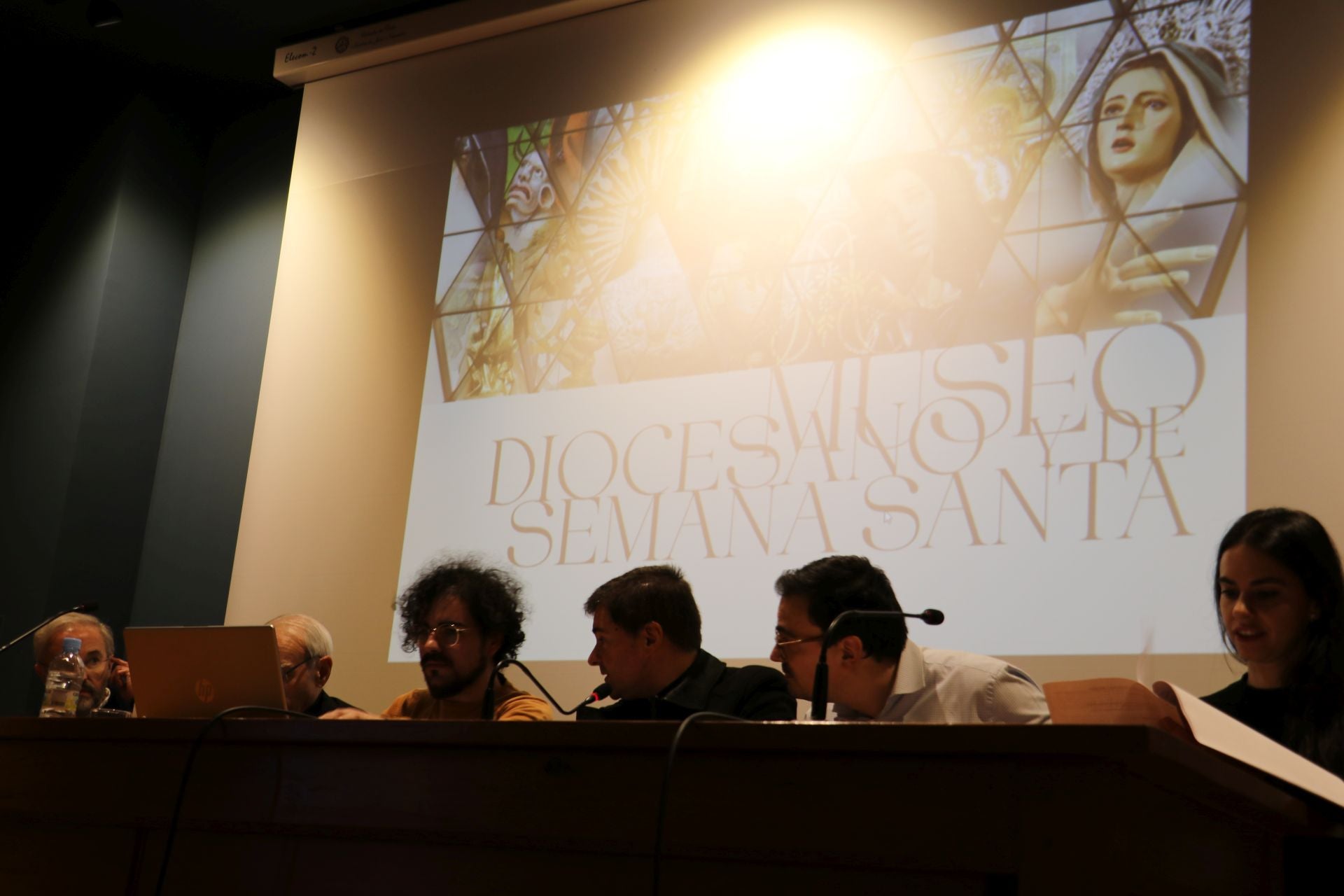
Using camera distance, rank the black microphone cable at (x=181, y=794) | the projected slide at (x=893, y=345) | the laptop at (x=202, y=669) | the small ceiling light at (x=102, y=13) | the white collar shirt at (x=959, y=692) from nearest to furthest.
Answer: the black microphone cable at (x=181, y=794)
the laptop at (x=202, y=669)
the white collar shirt at (x=959, y=692)
the projected slide at (x=893, y=345)
the small ceiling light at (x=102, y=13)

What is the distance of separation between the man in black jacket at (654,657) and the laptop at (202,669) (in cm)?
82

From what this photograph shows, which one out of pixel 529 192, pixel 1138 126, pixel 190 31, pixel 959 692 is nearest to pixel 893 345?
pixel 1138 126

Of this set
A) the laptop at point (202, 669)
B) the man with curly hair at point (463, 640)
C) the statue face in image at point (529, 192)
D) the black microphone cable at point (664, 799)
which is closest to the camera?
the black microphone cable at point (664, 799)

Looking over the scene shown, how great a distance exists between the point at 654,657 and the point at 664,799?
4.96ft

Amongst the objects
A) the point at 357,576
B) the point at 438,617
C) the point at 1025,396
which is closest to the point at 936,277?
the point at 1025,396

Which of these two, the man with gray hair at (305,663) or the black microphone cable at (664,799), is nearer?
the black microphone cable at (664,799)

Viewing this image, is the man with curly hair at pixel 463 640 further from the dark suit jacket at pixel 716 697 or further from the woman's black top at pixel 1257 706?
the woman's black top at pixel 1257 706

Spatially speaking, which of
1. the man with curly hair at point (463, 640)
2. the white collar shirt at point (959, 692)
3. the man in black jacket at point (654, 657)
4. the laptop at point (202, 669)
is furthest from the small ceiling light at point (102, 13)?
the white collar shirt at point (959, 692)

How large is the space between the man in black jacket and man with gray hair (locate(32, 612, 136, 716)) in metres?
1.37

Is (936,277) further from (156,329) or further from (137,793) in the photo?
(156,329)

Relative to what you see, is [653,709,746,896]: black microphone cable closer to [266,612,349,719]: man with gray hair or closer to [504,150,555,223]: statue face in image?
[266,612,349,719]: man with gray hair

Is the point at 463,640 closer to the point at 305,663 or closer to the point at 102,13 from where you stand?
the point at 305,663

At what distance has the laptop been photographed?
1974 mm

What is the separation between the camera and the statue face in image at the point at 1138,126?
3049 millimetres
